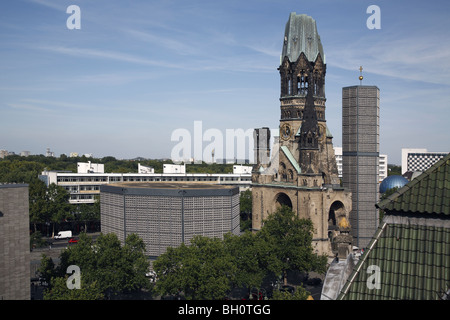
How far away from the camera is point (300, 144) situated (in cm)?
7062

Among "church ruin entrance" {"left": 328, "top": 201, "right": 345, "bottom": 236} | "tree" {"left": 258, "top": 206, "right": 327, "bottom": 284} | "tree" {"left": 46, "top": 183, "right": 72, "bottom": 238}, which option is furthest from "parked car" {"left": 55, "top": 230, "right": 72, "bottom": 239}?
"church ruin entrance" {"left": 328, "top": 201, "right": 345, "bottom": 236}

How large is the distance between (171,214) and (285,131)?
28.4m

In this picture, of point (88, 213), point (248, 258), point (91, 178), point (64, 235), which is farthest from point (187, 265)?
point (91, 178)

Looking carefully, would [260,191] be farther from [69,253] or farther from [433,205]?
[433,205]

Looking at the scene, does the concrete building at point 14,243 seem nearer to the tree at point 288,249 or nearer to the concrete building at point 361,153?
the tree at point 288,249

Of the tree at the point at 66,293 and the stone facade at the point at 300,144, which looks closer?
the tree at the point at 66,293

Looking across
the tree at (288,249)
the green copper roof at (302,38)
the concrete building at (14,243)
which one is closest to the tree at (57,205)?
the tree at (288,249)

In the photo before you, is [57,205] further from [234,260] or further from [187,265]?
[187,265]

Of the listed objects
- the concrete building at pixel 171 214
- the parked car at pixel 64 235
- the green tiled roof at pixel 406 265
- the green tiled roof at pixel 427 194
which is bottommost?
the parked car at pixel 64 235

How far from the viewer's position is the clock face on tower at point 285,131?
7719 centimetres

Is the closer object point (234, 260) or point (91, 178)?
point (234, 260)

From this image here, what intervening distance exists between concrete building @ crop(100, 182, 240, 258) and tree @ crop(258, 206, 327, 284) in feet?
28.0

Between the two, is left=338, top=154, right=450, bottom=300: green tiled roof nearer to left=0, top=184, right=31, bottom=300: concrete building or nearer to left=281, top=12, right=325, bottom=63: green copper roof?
left=0, top=184, right=31, bottom=300: concrete building

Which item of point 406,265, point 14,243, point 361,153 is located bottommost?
point 14,243
